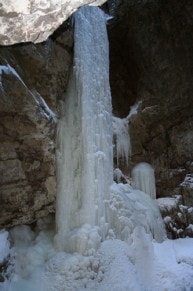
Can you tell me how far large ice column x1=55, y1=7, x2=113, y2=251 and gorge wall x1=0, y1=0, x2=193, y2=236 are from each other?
0.92 feet

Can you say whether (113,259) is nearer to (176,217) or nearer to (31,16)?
(176,217)

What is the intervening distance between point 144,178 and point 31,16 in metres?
7.08

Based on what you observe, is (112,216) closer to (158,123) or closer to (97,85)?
(97,85)

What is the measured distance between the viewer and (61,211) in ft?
22.9

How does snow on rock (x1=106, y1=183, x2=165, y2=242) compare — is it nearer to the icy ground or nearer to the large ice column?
the icy ground

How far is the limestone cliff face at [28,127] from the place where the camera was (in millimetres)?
6602

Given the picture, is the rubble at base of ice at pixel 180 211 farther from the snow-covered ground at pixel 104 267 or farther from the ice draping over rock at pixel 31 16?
the ice draping over rock at pixel 31 16

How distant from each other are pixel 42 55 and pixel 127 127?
3.59 m

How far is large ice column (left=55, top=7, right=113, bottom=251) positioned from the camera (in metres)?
6.79

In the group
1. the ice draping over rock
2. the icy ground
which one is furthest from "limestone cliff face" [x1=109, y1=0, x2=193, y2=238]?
the ice draping over rock

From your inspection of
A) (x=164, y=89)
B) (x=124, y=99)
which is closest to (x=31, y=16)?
(x=164, y=89)

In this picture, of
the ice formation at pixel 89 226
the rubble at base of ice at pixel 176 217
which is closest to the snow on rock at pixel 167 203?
the rubble at base of ice at pixel 176 217

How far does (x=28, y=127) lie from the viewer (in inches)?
270

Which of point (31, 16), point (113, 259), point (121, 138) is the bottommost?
point (113, 259)
